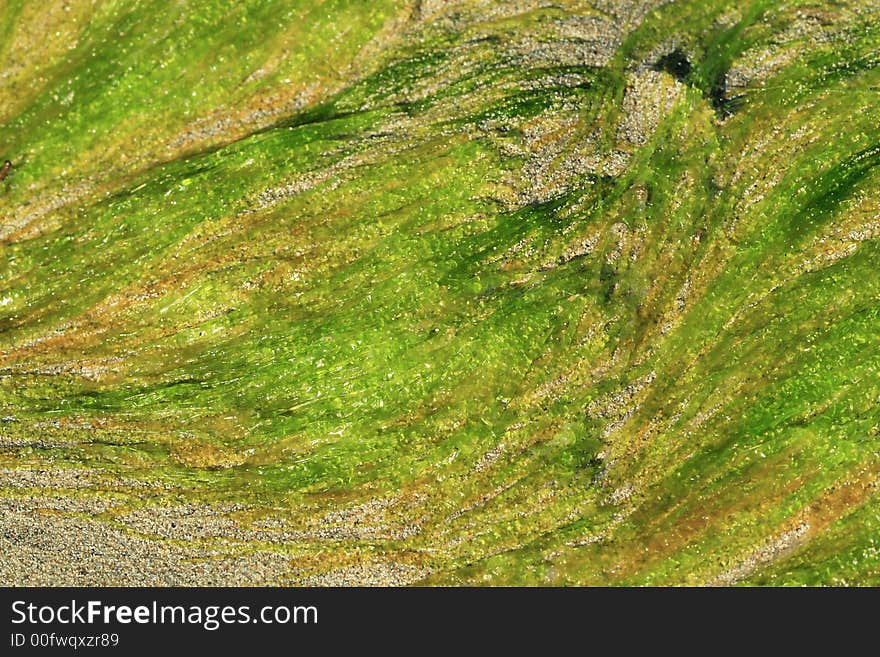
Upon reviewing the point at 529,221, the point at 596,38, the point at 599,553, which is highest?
the point at 596,38

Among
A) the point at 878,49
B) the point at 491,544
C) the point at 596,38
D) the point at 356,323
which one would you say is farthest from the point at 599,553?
the point at 878,49

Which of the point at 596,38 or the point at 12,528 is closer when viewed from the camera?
the point at 12,528

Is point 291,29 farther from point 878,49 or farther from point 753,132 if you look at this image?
point 878,49

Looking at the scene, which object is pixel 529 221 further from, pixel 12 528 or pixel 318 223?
pixel 12 528

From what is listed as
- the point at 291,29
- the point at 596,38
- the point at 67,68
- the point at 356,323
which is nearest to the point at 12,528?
the point at 356,323

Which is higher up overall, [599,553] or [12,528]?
[12,528]

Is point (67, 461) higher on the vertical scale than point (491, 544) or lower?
higher
